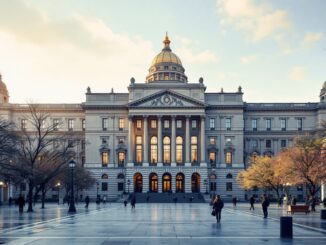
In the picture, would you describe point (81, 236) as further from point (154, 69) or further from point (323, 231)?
point (154, 69)

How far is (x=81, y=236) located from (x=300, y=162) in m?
40.5

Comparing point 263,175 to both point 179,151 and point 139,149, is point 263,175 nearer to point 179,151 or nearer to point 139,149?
point 179,151

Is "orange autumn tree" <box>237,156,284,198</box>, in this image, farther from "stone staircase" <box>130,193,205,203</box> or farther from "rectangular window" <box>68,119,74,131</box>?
"rectangular window" <box>68,119,74,131</box>

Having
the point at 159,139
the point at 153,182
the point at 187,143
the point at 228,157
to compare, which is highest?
the point at 159,139

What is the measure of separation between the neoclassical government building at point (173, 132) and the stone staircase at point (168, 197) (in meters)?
5.15

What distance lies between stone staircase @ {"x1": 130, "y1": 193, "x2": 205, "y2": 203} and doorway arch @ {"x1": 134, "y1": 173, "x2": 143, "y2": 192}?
7539mm

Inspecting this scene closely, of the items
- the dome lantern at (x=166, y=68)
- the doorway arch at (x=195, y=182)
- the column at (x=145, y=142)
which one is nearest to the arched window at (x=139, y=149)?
the column at (x=145, y=142)

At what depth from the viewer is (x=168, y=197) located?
99.1 metres

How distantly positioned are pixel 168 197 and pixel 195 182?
38.8 ft

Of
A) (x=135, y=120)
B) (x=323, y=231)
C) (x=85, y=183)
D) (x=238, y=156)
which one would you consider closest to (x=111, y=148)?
(x=135, y=120)

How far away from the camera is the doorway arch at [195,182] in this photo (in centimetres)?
10825

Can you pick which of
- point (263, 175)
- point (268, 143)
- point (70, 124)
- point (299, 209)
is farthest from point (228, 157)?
point (299, 209)

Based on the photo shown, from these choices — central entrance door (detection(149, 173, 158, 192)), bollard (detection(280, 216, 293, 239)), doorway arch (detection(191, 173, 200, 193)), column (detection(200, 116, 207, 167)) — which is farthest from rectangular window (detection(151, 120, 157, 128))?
bollard (detection(280, 216, 293, 239))

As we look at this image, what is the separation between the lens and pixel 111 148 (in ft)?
370
